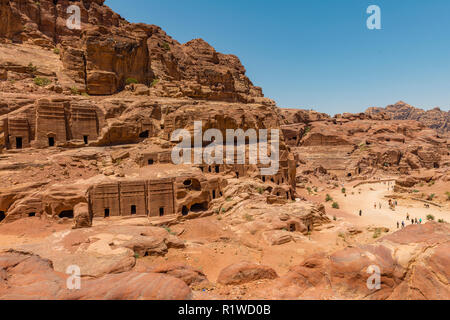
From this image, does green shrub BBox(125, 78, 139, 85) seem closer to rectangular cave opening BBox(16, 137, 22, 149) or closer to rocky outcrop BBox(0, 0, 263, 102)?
rocky outcrop BBox(0, 0, 263, 102)

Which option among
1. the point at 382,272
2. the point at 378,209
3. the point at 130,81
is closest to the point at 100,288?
the point at 382,272

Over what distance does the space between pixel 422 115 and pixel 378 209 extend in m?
132

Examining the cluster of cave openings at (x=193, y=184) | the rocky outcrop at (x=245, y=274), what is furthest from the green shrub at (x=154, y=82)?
the rocky outcrop at (x=245, y=274)

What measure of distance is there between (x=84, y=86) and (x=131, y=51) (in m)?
9.50

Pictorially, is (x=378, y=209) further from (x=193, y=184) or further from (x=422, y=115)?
(x=422, y=115)

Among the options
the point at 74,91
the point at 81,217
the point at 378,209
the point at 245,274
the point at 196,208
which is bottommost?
the point at 378,209

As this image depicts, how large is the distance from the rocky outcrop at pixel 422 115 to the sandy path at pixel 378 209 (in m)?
91.8

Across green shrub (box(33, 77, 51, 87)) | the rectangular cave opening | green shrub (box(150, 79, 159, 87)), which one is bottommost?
the rectangular cave opening

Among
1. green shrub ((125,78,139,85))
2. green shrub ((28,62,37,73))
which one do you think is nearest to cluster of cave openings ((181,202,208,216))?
green shrub ((125,78,139,85))

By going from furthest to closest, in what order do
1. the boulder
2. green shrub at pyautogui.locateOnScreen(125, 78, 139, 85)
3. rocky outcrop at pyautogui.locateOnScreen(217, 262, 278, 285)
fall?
green shrub at pyautogui.locateOnScreen(125, 78, 139, 85)
the boulder
rocky outcrop at pyautogui.locateOnScreen(217, 262, 278, 285)

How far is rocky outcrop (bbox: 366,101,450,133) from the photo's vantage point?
406 feet

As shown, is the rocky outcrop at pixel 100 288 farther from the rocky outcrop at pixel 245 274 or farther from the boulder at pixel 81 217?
the boulder at pixel 81 217

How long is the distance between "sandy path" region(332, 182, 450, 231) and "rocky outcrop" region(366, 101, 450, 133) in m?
91.8

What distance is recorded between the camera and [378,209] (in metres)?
34.0
